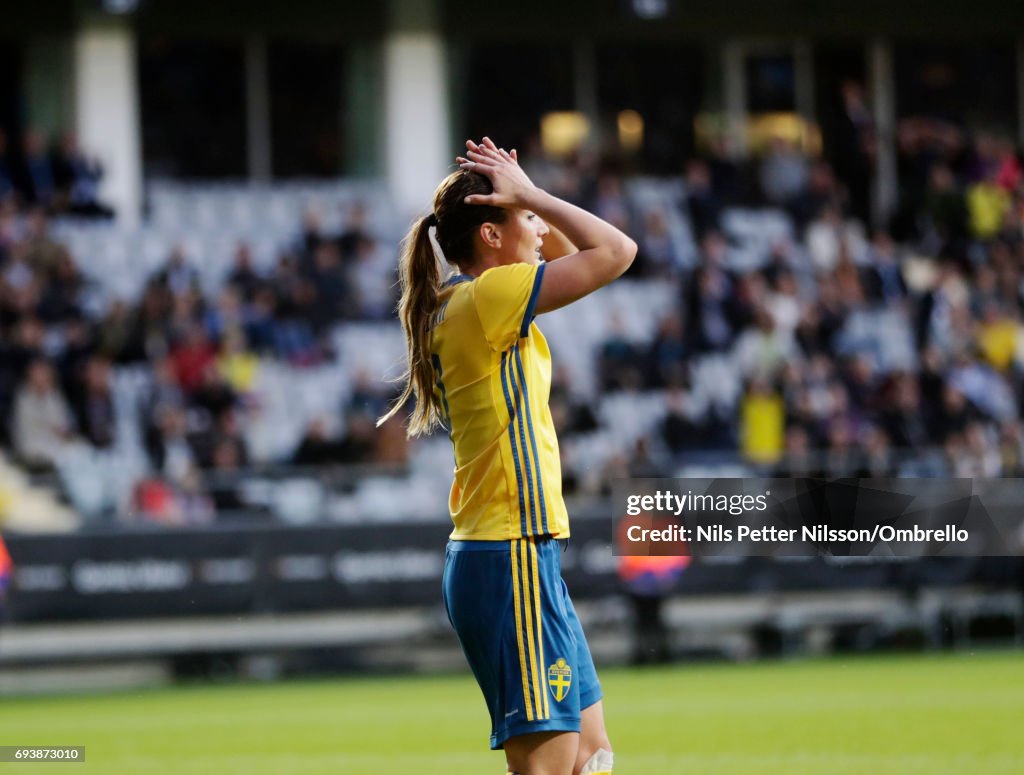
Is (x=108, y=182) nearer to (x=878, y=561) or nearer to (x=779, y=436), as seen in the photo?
(x=779, y=436)

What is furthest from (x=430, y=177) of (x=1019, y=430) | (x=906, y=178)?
(x=1019, y=430)

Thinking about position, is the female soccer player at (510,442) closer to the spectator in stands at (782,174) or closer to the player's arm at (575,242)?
the player's arm at (575,242)

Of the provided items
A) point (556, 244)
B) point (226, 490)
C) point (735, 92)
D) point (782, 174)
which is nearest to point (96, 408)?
point (226, 490)

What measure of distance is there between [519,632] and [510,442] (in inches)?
18.8

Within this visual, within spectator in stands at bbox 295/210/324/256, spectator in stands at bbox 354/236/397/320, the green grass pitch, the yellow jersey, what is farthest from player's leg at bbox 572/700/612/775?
spectator in stands at bbox 295/210/324/256

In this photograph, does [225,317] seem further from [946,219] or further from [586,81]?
[946,219]

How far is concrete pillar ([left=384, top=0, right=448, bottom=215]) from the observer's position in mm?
23047

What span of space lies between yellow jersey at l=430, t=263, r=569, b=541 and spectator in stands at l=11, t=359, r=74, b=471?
12.0 m

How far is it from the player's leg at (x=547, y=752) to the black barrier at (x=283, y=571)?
1052cm

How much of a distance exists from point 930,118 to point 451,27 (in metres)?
7.03

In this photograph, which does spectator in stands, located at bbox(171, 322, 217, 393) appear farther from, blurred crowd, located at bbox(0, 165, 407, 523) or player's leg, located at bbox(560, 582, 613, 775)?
player's leg, located at bbox(560, 582, 613, 775)

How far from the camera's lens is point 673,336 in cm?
1894

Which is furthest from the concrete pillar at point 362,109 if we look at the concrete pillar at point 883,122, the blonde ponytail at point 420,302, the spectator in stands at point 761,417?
the blonde ponytail at point 420,302

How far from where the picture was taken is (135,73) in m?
22.4
